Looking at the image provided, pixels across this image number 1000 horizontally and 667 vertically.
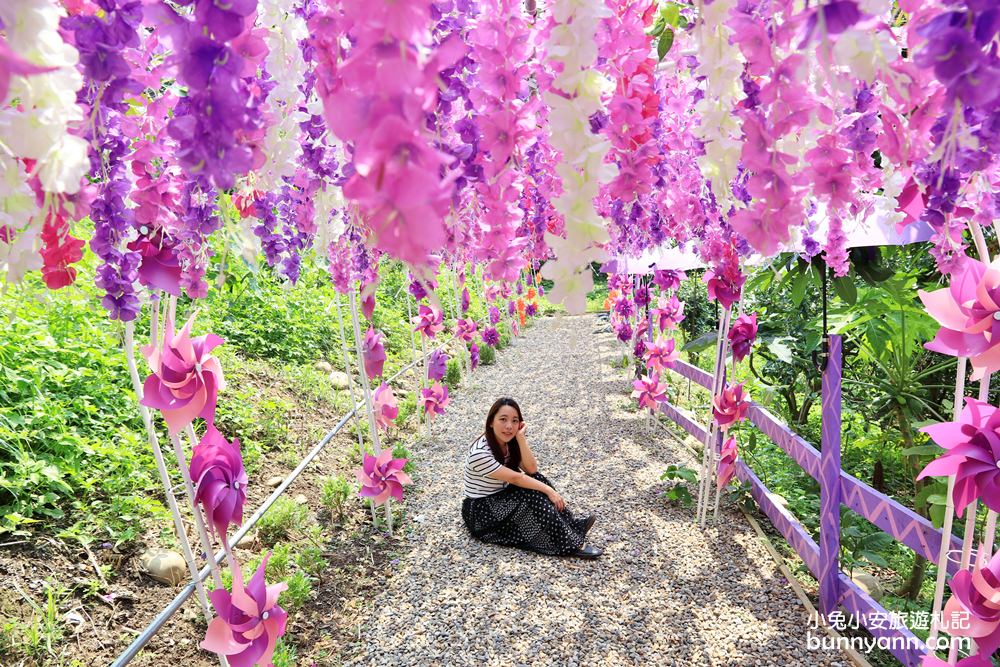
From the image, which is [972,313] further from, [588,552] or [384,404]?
[384,404]

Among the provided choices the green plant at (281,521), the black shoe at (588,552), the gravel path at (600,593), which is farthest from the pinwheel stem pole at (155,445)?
the black shoe at (588,552)

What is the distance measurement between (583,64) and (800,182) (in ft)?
0.99

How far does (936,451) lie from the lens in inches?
75.1

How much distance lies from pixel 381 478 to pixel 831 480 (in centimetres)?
211

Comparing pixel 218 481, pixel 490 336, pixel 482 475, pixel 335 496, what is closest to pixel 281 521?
pixel 335 496

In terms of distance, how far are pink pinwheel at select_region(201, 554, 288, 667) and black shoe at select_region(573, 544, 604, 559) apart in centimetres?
182

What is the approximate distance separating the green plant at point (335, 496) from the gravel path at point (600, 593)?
45 centimetres

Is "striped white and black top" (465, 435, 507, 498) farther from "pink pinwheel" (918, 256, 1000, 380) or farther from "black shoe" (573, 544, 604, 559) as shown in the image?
"pink pinwheel" (918, 256, 1000, 380)

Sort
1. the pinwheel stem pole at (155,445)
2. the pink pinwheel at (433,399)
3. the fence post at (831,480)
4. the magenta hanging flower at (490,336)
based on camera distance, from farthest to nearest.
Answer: the magenta hanging flower at (490,336), the pink pinwheel at (433,399), the fence post at (831,480), the pinwheel stem pole at (155,445)

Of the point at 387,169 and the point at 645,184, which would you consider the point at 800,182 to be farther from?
the point at 387,169

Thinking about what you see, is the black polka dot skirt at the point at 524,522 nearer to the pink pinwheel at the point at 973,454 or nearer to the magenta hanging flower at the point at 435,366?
the magenta hanging flower at the point at 435,366

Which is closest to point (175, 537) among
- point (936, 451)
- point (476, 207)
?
point (476, 207)

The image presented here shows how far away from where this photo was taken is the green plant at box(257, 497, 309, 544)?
2.75 metres

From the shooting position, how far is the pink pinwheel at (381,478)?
3.03 m
